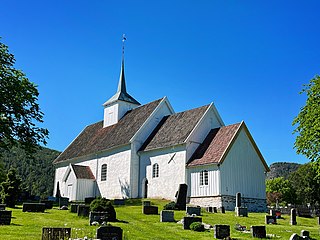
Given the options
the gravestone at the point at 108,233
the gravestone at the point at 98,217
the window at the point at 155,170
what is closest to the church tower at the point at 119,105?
the window at the point at 155,170

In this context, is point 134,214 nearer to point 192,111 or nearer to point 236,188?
point 236,188

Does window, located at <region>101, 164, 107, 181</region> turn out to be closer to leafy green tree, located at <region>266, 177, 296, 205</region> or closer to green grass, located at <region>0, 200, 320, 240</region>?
green grass, located at <region>0, 200, 320, 240</region>

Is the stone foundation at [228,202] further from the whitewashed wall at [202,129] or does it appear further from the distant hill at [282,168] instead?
the distant hill at [282,168]

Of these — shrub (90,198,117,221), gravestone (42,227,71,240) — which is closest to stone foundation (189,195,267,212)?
shrub (90,198,117,221)

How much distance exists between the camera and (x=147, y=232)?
1650 centimetres

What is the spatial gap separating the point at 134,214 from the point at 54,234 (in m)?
11.0

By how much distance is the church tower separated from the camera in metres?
46.7

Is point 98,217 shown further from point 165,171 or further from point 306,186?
point 306,186

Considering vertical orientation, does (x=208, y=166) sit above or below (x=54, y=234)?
above

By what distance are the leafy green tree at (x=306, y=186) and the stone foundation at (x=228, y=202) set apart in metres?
31.2

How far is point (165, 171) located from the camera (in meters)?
35.9

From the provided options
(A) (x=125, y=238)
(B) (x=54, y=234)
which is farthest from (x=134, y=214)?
(B) (x=54, y=234)

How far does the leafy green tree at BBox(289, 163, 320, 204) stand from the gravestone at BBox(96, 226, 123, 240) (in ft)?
177

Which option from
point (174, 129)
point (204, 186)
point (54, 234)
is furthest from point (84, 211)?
point (174, 129)
